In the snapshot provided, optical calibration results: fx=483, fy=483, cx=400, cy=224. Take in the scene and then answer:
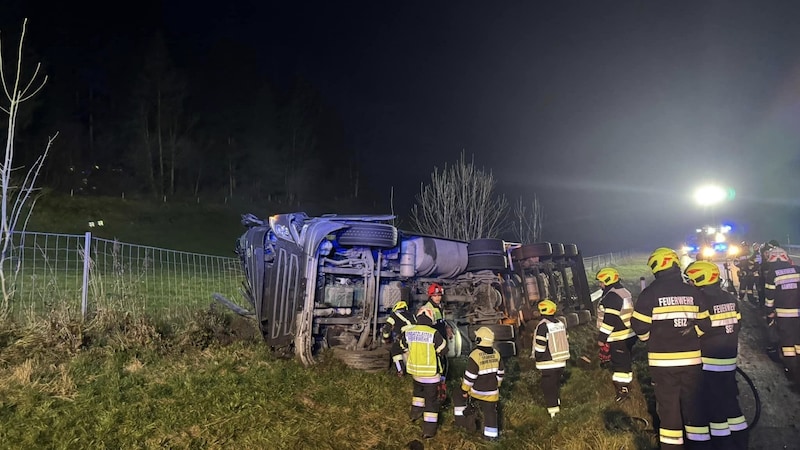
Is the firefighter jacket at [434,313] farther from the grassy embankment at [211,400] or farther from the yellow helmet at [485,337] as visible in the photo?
the grassy embankment at [211,400]

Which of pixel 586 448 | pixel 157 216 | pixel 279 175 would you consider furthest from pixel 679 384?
pixel 279 175

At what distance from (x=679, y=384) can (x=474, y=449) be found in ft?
6.72

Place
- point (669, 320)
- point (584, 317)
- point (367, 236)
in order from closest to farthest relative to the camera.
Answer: point (669, 320)
point (367, 236)
point (584, 317)

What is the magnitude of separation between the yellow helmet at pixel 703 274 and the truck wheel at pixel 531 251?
11.4 feet

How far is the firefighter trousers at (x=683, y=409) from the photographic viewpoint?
4.44 metres

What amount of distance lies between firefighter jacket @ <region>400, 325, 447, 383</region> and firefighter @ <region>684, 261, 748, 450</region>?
2.54 m

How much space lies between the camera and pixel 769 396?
249 inches

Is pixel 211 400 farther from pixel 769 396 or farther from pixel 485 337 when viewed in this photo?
pixel 769 396

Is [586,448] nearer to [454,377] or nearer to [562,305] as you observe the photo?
[454,377]

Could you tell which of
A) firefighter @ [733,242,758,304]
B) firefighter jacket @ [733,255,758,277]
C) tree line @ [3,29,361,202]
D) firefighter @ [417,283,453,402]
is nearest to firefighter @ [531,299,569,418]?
firefighter @ [417,283,453,402]

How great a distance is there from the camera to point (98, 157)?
28.4 meters

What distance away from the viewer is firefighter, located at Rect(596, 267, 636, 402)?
5.70 m

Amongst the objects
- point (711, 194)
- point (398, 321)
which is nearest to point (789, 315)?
point (398, 321)

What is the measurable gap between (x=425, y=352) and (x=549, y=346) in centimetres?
167
